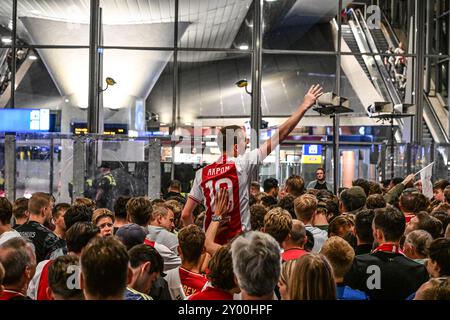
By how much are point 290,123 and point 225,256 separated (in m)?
1.48

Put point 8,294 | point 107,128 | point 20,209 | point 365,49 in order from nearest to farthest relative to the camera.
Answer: point 8,294 → point 20,209 → point 107,128 → point 365,49

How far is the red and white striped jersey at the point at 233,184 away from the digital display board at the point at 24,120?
10.4m

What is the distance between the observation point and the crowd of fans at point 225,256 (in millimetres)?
2920

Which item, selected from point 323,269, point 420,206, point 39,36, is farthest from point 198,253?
point 39,36

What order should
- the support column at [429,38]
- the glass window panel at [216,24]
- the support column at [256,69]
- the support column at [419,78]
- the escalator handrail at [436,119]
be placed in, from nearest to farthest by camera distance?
the support column at [256,69] → the glass window panel at [216,24] → the support column at [419,78] → the support column at [429,38] → the escalator handrail at [436,119]

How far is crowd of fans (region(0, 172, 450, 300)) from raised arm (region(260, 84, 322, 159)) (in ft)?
1.51

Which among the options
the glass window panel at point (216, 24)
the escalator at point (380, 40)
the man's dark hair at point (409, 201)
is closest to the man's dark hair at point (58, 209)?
the man's dark hair at point (409, 201)

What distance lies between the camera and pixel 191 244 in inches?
187

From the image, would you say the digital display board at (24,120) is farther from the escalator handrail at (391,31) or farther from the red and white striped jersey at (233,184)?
the red and white striped jersey at (233,184)

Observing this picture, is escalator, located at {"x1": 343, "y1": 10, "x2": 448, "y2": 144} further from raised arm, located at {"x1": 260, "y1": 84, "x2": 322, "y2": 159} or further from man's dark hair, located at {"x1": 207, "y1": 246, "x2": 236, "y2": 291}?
man's dark hair, located at {"x1": 207, "y1": 246, "x2": 236, "y2": 291}

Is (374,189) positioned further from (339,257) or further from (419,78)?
(419,78)

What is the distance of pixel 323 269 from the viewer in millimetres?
3047

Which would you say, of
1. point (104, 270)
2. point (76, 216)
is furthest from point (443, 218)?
point (104, 270)
